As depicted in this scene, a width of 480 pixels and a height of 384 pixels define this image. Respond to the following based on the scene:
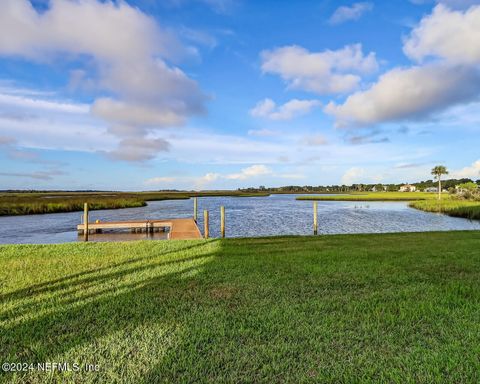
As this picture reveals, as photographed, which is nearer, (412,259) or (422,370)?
(422,370)

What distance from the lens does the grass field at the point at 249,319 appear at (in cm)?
310

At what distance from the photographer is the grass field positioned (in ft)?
10.2

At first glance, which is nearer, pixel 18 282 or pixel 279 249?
pixel 18 282

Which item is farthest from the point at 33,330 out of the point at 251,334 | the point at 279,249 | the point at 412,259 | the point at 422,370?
the point at 412,259

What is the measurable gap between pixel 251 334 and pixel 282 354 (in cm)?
57

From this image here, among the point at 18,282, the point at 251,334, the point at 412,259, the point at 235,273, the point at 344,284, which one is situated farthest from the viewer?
the point at 412,259

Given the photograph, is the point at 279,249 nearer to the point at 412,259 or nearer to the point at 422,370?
the point at 412,259

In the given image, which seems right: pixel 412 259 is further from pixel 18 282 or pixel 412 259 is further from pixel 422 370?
pixel 18 282

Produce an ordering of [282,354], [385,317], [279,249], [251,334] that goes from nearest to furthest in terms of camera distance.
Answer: [282,354]
[251,334]
[385,317]
[279,249]

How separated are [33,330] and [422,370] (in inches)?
174

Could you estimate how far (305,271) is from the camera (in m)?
7.05

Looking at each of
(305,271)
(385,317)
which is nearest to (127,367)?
(385,317)

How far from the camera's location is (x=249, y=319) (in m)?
4.31

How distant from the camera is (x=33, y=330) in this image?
160 inches
